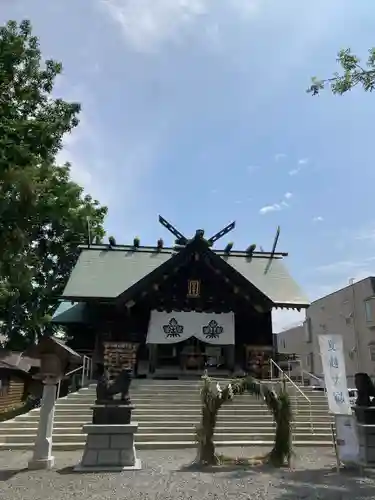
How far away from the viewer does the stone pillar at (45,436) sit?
290 inches

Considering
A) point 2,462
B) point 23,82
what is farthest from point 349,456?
point 23,82

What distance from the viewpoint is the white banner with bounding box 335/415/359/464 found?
7.14 meters

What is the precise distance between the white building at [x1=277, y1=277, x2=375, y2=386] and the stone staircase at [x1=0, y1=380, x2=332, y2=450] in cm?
1475

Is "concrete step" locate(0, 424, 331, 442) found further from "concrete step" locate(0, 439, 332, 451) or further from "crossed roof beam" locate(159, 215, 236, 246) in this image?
"crossed roof beam" locate(159, 215, 236, 246)

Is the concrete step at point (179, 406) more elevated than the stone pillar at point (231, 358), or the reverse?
the stone pillar at point (231, 358)

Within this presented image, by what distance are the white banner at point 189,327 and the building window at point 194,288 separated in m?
0.77

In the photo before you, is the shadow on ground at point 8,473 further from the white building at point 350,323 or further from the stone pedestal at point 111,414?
the white building at point 350,323

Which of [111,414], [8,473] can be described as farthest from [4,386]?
[111,414]

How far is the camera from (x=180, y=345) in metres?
18.0

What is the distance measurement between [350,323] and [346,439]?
75.3 ft

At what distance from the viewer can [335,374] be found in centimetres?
745

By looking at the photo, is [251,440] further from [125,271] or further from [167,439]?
[125,271]

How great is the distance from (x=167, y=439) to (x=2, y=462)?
3709 millimetres

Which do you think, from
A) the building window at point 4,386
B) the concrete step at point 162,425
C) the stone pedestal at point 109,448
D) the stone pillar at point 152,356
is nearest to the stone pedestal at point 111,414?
the stone pedestal at point 109,448
